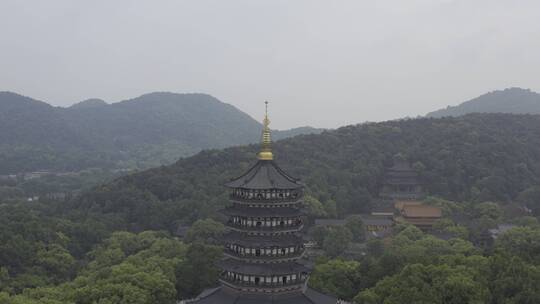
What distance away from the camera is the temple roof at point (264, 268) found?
105 ft

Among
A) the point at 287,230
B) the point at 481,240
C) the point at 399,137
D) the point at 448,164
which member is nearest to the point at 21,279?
the point at 287,230

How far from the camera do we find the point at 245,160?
10869 centimetres

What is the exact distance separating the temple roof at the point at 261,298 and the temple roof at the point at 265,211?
4.58m

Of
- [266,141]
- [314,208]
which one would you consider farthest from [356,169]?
[266,141]

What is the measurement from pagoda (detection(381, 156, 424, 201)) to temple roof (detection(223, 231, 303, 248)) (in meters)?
69.6

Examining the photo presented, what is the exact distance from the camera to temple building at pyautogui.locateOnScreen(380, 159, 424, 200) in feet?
329

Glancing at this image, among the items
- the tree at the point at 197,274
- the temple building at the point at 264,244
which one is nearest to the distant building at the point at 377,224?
the tree at the point at 197,274

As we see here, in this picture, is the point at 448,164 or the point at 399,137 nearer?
the point at 448,164

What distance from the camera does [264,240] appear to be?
32406 millimetres

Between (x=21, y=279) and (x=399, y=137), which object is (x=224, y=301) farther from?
(x=399, y=137)

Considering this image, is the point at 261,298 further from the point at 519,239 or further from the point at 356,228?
the point at 356,228

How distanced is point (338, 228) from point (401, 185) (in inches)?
1416

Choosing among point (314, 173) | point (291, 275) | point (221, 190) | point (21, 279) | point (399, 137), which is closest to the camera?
point (291, 275)

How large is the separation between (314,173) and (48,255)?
50.1 m
